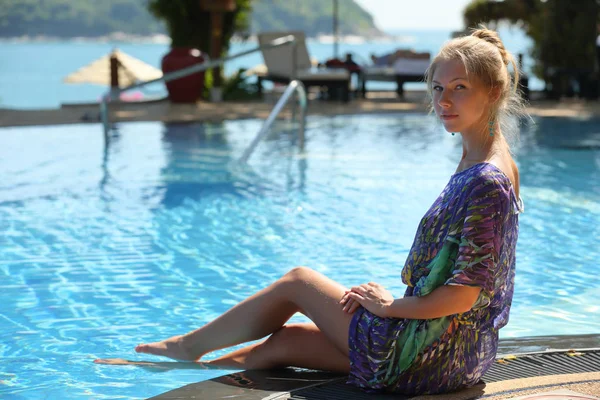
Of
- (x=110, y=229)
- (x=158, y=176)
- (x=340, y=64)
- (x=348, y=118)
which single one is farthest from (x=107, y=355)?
(x=340, y=64)

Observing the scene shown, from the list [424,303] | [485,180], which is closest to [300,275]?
[424,303]

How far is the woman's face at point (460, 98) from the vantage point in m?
2.55

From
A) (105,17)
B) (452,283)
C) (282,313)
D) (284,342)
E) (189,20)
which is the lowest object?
(284,342)

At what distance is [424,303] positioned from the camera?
2521 millimetres

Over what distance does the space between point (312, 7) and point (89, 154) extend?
114 meters

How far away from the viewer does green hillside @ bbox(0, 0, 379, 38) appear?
8562 centimetres

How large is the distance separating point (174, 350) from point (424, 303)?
42.8 inches

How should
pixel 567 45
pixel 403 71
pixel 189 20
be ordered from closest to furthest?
1. pixel 189 20
2. pixel 567 45
3. pixel 403 71

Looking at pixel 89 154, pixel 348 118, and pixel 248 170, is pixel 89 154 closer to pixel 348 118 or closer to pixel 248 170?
pixel 248 170

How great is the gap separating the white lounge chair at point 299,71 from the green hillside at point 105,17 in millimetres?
56054

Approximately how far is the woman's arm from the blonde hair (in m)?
0.52

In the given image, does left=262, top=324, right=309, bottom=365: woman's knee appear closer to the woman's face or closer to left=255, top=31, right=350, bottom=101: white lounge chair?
the woman's face

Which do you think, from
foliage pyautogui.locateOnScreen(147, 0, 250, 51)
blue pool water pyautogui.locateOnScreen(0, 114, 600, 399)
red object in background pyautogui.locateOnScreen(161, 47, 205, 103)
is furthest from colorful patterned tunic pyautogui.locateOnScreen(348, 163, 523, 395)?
foliage pyautogui.locateOnScreen(147, 0, 250, 51)

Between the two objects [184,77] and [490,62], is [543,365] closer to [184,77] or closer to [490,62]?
[490,62]
